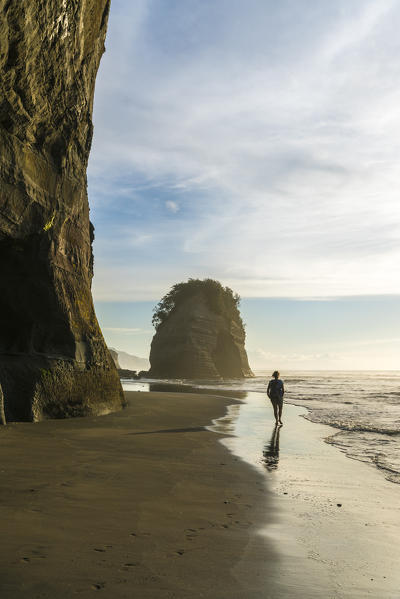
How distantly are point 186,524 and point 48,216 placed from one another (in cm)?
917

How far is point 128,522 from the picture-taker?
3723 mm

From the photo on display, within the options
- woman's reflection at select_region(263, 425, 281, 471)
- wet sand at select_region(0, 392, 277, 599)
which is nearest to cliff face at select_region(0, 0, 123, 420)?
wet sand at select_region(0, 392, 277, 599)

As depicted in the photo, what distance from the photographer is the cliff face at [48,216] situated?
9539 millimetres

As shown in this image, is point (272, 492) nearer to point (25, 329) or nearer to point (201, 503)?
point (201, 503)

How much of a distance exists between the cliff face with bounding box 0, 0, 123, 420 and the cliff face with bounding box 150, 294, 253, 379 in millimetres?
47339

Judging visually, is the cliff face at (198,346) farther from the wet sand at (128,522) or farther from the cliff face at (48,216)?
the wet sand at (128,522)

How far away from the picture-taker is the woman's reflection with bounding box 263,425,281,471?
687 centimetres

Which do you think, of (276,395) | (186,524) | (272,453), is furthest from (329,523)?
(276,395)

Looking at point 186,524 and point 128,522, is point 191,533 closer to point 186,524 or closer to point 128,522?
point 186,524

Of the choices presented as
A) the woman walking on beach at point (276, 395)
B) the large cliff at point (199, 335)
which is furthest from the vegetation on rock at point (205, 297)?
the woman walking on beach at point (276, 395)

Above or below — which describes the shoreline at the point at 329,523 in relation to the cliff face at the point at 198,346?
below

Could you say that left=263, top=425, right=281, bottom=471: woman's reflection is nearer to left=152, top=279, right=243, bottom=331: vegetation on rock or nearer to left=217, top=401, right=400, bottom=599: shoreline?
left=217, top=401, right=400, bottom=599: shoreline

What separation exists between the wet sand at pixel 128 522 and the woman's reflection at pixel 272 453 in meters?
0.48

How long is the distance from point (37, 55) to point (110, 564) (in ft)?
32.8
